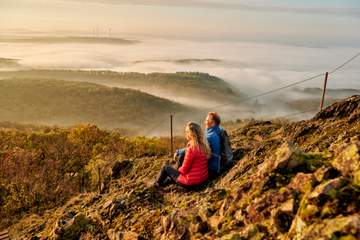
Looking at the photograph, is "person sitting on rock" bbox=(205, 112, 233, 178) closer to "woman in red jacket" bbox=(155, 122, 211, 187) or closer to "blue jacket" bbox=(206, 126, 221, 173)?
"blue jacket" bbox=(206, 126, 221, 173)

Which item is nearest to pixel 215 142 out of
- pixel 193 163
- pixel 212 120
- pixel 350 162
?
pixel 212 120

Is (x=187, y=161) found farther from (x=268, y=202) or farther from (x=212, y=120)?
(x=268, y=202)

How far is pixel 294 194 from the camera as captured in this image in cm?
616

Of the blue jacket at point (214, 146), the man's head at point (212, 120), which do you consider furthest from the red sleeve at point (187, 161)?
the man's head at point (212, 120)

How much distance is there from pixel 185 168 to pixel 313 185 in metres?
4.79

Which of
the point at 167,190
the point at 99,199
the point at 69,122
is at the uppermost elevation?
the point at 167,190

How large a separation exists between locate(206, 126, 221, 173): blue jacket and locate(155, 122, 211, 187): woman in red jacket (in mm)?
408

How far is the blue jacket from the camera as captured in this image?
10836 millimetres

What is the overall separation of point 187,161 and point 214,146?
3.51ft

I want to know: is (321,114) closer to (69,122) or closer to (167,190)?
(167,190)

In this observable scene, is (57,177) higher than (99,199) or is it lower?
lower

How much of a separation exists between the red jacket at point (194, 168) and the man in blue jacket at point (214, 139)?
1.41ft

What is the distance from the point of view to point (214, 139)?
1084 cm

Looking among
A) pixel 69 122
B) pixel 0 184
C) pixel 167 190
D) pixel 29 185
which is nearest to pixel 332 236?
pixel 167 190
